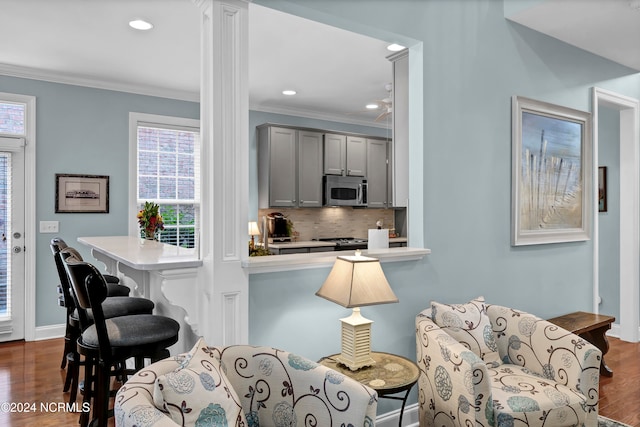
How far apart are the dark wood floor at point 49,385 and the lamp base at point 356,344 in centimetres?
162

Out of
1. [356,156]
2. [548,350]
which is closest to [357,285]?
[548,350]

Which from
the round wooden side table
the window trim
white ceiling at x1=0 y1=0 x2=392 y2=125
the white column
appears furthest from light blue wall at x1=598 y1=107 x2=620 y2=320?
the window trim

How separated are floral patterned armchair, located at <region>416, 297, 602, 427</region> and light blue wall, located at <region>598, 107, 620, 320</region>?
9.22 feet

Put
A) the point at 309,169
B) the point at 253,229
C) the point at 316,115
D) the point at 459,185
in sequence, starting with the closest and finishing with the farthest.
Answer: the point at 459,185 → the point at 253,229 → the point at 309,169 → the point at 316,115

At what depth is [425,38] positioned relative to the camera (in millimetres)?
2807

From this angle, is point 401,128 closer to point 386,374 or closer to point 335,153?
point 386,374

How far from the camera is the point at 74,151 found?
4754 millimetres

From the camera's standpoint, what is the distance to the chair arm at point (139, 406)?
122cm

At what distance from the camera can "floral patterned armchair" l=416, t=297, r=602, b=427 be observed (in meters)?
2.03

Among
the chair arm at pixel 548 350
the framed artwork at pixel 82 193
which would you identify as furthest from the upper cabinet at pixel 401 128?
the framed artwork at pixel 82 193

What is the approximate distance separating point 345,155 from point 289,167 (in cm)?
94

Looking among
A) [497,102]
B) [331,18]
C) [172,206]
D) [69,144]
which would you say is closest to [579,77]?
[497,102]

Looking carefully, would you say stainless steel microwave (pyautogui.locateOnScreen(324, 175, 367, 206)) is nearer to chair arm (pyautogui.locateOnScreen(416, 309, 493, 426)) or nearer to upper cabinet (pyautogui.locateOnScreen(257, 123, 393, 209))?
upper cabinet (pyautogui.locateOnScreen(257, 123, 393, 209))

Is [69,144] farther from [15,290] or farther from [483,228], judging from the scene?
[483,228]
